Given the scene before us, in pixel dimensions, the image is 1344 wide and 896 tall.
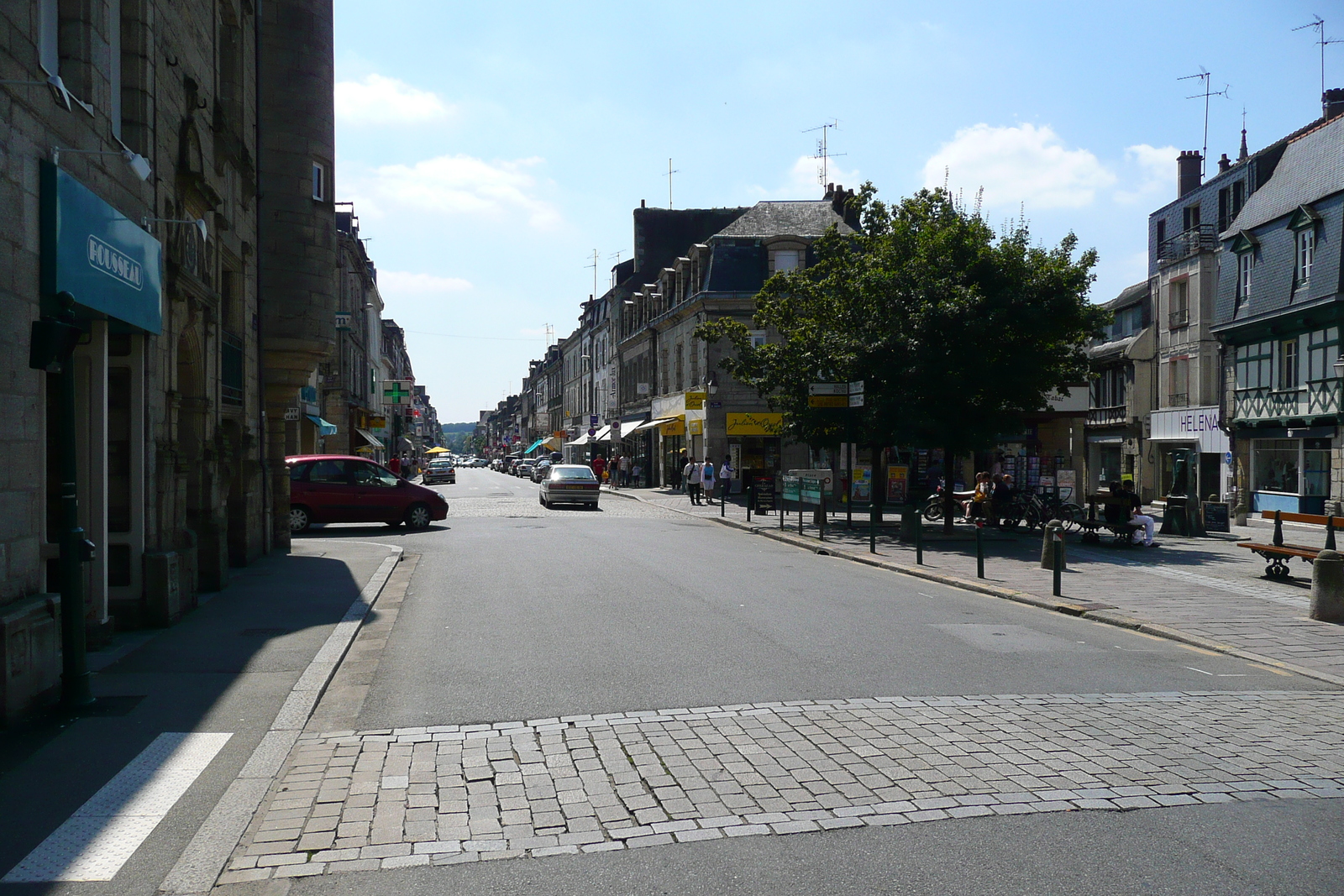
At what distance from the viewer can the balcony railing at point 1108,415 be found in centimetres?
4447

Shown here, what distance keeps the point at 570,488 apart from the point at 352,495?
10821 millimetres

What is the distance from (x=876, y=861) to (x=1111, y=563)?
1413 cm

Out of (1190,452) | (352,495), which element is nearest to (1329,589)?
(352,495)

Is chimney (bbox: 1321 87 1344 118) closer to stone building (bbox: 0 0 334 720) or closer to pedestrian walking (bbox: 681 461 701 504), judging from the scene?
pedestrian walking (bbox: 681 461 701 504)

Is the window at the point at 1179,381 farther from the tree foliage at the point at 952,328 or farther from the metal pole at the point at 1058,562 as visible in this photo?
the metal pole at the point at 1058,562

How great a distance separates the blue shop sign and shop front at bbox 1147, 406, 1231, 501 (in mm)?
35997

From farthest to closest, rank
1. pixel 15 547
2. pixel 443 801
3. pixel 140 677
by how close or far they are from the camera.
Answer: pixel 140 677, pixel 15 547, pixel 443 801

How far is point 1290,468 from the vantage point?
1275 inches

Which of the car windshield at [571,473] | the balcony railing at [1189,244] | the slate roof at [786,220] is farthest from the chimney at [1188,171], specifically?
the car windshield at [571,473]

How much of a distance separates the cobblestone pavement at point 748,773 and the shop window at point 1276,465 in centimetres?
2878

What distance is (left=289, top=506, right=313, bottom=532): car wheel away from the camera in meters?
22.4

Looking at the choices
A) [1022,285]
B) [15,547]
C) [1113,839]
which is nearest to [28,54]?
[15,547]

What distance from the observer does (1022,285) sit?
70.5 ft

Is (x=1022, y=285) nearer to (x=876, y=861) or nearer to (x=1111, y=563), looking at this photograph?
(x=1111, y=563)
